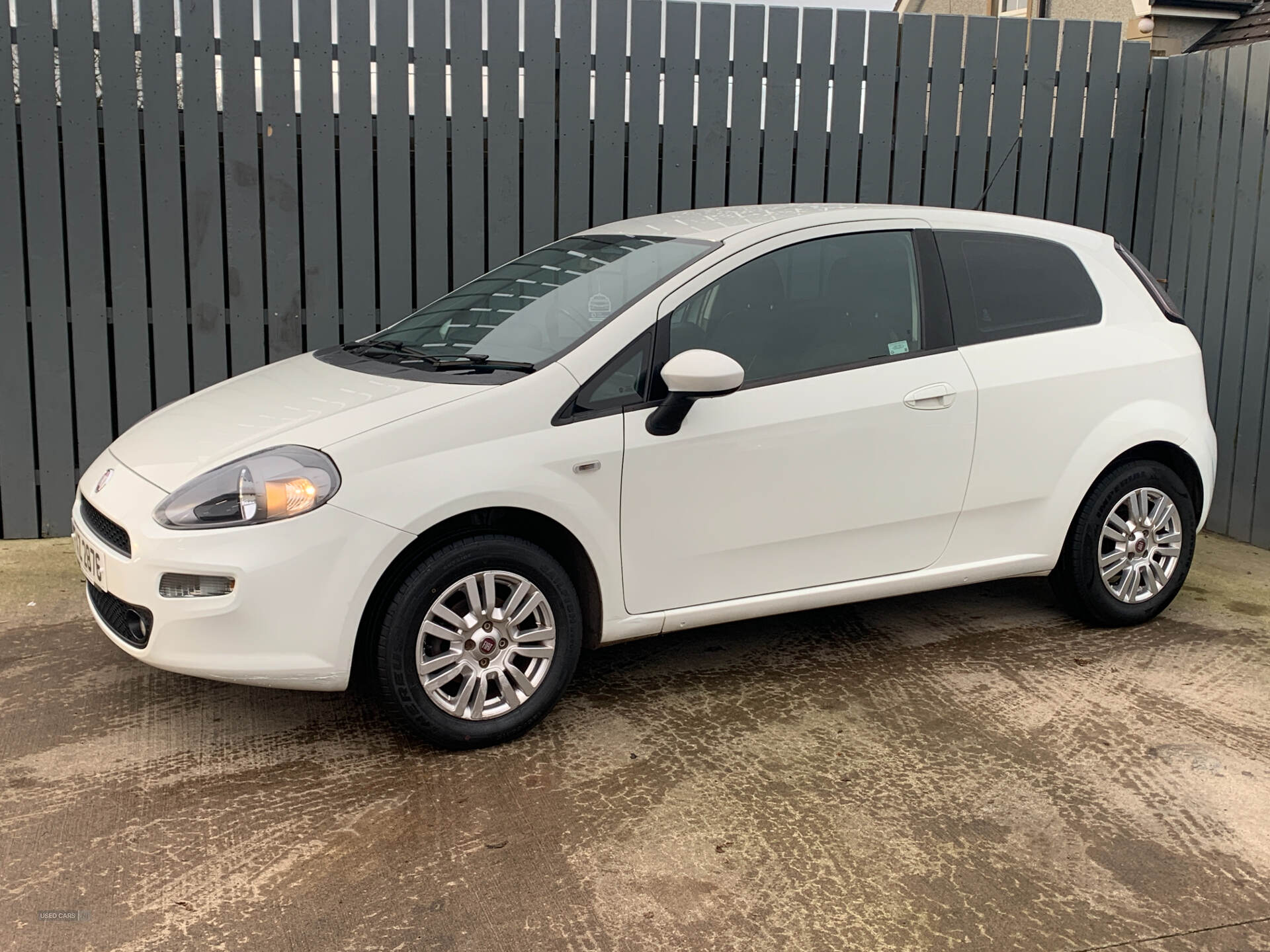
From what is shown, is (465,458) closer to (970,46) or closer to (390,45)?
(390,45)

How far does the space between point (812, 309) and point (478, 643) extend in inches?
67.2

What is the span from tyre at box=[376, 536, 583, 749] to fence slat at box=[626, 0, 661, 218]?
3460 millimetres

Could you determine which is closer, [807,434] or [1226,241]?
[807,434]

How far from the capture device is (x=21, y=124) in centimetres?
589

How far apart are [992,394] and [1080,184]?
347 centimetres

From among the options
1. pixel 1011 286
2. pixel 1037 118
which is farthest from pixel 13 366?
pixel 1037 118

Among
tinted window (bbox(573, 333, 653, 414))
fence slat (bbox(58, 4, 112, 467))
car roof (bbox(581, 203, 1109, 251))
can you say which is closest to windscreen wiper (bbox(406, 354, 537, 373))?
tinted window (bbox(573, 333, 653, 414))

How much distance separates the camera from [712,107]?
21.8 feet

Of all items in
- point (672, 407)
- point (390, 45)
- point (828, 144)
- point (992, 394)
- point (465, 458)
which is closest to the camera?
point (465, 458)

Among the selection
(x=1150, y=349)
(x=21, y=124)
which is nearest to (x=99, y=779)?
(x=21, y=124)

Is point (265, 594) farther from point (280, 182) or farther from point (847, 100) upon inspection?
point (847, 100)

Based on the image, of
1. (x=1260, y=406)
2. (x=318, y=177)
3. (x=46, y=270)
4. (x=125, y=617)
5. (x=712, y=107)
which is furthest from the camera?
(x=712, y=107)

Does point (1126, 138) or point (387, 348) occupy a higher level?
point (1126, 138)

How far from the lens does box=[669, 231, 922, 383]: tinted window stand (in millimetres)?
4074
